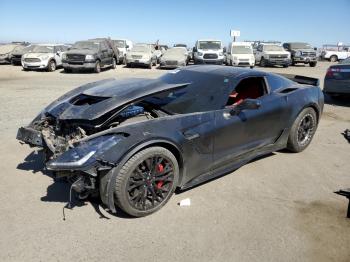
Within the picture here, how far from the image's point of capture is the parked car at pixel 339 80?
32.9 feet

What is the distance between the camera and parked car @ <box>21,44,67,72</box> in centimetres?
1992

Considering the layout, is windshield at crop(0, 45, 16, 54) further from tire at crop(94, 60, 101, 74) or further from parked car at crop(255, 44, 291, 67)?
parked car at crop(255, 44, 291, 67)

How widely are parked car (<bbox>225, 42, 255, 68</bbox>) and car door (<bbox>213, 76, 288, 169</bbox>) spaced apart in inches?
717

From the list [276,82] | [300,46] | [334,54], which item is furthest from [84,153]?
[334,54]

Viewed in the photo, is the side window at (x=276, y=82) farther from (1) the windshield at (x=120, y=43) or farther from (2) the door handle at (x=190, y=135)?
(1) the windshield at (x=120, y=43)

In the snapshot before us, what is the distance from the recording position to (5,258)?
3.23 m

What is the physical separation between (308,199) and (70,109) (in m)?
3.23

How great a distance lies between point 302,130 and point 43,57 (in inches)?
687

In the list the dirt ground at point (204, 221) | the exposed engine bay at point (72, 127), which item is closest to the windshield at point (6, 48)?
the dirt ground at point (204, 221)

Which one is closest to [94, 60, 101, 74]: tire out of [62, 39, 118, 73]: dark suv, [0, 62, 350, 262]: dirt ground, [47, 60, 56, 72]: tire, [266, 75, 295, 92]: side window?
[62, 39, 118, 73]: dark suv

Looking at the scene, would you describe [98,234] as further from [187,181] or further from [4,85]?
[4,85]

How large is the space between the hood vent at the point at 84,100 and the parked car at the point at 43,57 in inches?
643

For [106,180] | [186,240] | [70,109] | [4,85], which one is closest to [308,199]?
[186,240]

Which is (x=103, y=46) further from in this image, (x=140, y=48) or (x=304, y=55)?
(x=304, y=55)
